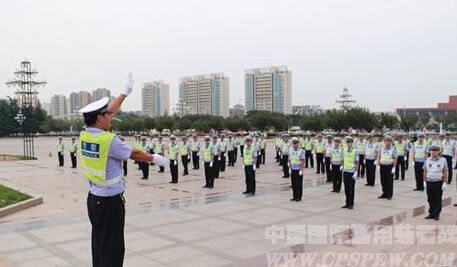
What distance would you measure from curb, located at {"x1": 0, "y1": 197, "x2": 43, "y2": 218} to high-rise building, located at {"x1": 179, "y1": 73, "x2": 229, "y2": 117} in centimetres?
10488

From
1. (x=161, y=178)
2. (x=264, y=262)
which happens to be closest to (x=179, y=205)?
(x=264, y=262)

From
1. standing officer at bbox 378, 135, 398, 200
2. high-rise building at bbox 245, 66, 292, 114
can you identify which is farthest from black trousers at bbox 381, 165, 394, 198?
high-rise building at bbox 245, 66, 292, 114

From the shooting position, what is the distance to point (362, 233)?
8.13 m

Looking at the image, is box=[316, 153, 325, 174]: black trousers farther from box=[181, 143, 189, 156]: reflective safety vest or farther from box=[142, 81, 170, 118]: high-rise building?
box=[142, 81, 170, 118]: high-rise building

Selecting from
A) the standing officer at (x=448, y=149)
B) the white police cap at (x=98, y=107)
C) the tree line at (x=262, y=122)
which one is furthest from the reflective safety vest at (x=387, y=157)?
the tree line at (x=262, y=122)

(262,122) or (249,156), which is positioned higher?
Result: (262,122)

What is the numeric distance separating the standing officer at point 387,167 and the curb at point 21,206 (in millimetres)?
9829

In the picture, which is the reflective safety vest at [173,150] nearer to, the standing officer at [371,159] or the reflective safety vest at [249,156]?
the reflective safety vest at [249,156]

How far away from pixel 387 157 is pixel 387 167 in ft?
1.04

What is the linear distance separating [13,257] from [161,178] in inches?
428

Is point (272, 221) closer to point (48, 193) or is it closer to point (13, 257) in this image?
point (13, 257)

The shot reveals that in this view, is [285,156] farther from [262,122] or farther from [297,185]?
[262,122]

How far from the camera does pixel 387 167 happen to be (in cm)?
1260

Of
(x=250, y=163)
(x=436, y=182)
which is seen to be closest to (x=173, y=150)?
(x=250, y=163)
